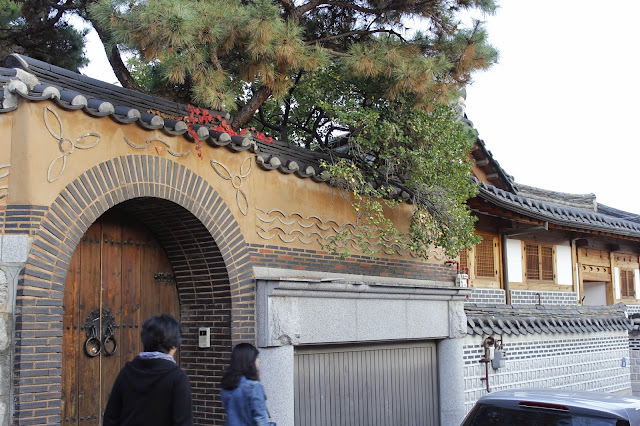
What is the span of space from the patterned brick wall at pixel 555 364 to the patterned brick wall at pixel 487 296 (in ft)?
3.63

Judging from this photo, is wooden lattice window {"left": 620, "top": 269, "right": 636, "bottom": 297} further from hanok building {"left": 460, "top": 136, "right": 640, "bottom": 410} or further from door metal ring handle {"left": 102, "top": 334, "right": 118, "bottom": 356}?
door metal ring handle {"left": 102, "top": 334, "right": 118, "bottom": 356}

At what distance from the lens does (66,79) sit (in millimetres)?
7070

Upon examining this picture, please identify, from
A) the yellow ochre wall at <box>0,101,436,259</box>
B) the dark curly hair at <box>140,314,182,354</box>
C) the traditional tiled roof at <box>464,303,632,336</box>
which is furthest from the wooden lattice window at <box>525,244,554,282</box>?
the dark curly hair at <box>140,314,182,354</box>

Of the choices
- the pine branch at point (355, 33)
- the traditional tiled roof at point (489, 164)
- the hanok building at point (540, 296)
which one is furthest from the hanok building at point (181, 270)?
the traditional tiled roof at point (489, 164)

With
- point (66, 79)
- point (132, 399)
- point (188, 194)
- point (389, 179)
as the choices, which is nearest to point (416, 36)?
point (389, 179)

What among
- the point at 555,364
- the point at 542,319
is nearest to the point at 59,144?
the point at 542,319

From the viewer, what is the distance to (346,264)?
379 inches

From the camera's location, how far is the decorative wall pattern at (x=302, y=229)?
8547mm

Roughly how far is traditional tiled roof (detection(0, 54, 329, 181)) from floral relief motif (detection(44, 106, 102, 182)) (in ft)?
0.48

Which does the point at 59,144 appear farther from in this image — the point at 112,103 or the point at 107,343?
the point at 107,343

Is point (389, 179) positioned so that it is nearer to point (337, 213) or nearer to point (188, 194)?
point (337, 213)

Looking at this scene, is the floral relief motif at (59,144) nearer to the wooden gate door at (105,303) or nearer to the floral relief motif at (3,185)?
the floral relief motif at (3,185)

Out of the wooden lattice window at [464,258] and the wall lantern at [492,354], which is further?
the wooden lattice window at [464,258]

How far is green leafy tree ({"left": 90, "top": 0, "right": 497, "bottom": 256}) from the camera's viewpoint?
327 inches
